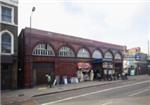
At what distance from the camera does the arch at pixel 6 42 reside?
84.5 ft

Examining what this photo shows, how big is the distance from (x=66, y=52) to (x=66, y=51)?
0.16m

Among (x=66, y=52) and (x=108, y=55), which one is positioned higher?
(x=66, y=52)

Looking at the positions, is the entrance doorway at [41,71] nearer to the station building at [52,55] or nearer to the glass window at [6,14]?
the station building at [52,55]

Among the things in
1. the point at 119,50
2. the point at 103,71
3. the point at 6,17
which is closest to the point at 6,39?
the point at 6,17

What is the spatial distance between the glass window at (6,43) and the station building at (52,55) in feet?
10.2

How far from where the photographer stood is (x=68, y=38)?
36.0m

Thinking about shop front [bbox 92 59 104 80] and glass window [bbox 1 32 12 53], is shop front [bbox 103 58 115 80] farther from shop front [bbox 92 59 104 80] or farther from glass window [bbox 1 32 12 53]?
glass window [bbox 1 32 12 53]

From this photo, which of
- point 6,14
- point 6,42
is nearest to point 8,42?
point 6,42

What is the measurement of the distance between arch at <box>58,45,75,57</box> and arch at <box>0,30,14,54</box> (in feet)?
29.6

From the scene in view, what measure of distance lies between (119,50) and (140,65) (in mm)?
14905

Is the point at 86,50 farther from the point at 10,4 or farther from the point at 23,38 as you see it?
the point at 10,4

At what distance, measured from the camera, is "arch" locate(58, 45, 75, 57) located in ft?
114

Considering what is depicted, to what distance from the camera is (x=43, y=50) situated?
105ft

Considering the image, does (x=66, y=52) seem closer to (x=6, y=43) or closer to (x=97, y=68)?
(x=97, y=68)
